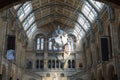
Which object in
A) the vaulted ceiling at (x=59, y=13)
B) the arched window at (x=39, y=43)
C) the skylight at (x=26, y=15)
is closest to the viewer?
the skylight at (x=26, y=15)

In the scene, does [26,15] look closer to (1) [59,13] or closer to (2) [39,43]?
(1) [59,13]

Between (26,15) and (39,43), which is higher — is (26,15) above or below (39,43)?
above

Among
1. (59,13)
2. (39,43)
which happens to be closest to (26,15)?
(59,13)

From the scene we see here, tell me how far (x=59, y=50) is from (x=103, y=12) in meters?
18.6

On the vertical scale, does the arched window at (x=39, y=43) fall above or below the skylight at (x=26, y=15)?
below

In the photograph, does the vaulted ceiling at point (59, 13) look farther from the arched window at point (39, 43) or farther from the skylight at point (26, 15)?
the arched window at point (39, 43)

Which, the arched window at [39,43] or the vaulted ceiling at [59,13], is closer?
the vaulted ceiling at [59,13]

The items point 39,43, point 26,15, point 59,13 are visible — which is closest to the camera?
point 26,15

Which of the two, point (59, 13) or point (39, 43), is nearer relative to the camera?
point (59, 13)

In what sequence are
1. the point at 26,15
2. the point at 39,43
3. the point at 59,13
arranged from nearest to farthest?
1. the point at 26,15
2. the point at 59,13
3. the point at 39,43

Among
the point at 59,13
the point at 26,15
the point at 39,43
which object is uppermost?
the point at 59,13

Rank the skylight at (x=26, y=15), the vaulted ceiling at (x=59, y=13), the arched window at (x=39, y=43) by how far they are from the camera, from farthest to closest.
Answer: the arched window at (x=39, y=43) < the vaulted ceiling at (x=59, y=13) < the skylight at (x=26, y=15)

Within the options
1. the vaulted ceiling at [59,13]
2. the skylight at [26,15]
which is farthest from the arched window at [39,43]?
the skylight at [26,15]

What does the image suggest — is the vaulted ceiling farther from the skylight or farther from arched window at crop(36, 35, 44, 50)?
arched window at crop(36, 35, 44, 50)
